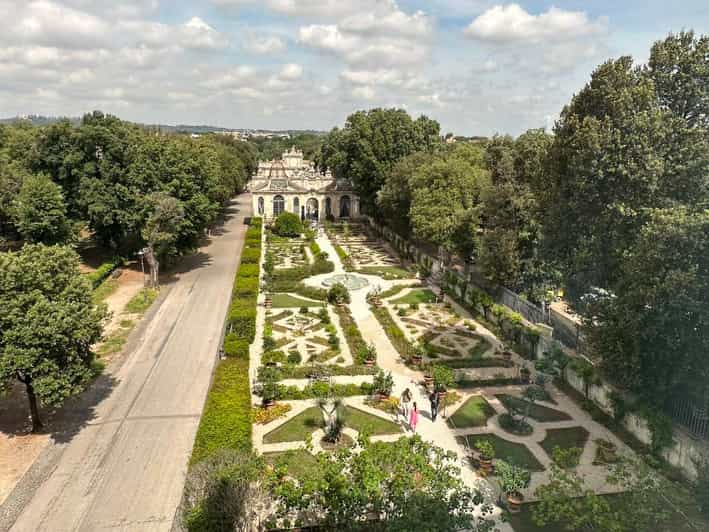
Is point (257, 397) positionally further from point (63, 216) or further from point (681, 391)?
point (63, 216)

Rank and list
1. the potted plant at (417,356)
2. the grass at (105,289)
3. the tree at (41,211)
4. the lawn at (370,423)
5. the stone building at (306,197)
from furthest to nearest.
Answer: the stone building at (306,197) < the tree at (41,211) < the grass at (105,289) < the potted plant at (417,356) < the lawn at (370,423)

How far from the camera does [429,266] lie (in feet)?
147

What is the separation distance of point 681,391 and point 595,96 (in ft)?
42.0

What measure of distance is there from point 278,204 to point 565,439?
188 feet

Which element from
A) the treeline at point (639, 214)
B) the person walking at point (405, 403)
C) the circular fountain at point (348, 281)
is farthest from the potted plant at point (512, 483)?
the circular fountain at point (348, 281)

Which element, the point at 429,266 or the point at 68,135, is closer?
the point at 68,135

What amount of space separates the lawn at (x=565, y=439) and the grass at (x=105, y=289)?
30.0 meters

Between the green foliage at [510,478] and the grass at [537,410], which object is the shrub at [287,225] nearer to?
the grass at [537,410]

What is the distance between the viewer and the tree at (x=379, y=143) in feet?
197

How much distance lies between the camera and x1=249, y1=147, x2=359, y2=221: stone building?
70.8 m

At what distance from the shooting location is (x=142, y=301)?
3472 centimetres

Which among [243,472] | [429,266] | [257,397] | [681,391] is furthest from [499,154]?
[243,472]

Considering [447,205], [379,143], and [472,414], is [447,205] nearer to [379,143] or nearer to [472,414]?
[379,143]

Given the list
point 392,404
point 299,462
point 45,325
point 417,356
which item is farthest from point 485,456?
point 45,325
